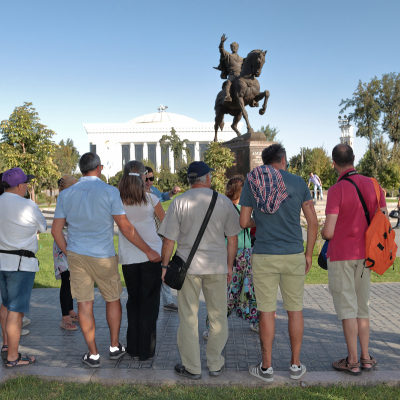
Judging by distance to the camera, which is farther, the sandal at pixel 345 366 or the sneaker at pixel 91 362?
the sneaker at pixel 91 362

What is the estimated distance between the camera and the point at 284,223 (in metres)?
3.45

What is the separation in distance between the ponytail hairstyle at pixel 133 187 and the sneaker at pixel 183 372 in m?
1.46

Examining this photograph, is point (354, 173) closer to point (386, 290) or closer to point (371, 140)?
point (386, 290)

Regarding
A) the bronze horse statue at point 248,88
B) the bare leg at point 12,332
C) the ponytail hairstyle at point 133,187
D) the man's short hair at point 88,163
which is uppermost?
the bronze horse statue at point 248,88

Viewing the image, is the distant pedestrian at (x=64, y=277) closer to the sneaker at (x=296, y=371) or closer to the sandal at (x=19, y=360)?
the sandal at (x=19, y=360)

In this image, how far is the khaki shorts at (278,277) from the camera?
345cm

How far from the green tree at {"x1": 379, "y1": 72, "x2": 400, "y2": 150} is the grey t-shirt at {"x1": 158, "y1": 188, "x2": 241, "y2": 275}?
181 feet

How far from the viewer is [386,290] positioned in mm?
6828

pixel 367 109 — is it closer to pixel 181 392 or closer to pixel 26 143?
pixel 26 143

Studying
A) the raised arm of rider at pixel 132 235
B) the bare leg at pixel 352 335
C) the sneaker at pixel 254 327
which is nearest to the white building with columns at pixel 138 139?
the sneaker at pixel 254 327

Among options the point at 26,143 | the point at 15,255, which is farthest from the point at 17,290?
the point at 26,143

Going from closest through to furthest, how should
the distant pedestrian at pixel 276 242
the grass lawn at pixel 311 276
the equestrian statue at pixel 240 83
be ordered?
1. the distant pedestrian at pixel 276 242
2. the grass lawn at pixel 311 276
3. the equestrian statue at pixel 240 83

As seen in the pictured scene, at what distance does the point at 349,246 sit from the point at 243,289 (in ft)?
4.51

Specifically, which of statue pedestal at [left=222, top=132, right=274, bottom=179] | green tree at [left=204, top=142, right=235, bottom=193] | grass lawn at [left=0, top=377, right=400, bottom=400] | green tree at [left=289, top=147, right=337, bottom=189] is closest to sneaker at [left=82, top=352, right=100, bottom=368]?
grass lawn at [left=0, top=377, right=400, bottom=400]
